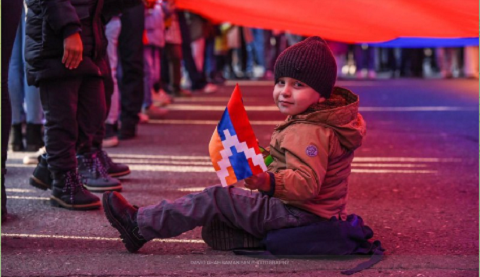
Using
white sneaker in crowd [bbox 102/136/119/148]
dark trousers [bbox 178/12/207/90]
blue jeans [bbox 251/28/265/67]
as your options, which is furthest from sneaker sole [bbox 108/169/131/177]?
blue jeans [bbox 251/28/265/67]

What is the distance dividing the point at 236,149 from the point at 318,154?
1.48ft

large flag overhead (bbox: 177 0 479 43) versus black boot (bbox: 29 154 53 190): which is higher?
large flag overhead (bbox: 177 0 479 43)

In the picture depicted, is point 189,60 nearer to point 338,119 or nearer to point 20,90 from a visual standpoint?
point 20,90

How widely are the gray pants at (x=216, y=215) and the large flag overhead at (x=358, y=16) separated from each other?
1940 mm

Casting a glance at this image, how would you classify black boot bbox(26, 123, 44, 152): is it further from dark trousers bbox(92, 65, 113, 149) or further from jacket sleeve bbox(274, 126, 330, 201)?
jacket sleeve bbox(274, 126, 330, 201)

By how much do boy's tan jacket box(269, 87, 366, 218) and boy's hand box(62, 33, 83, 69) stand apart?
1.27 meters

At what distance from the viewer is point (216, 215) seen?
4039mm

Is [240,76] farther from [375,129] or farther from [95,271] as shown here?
[95,271]

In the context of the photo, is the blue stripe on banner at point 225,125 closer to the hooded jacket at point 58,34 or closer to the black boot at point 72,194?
the hooded jacket at point 58,34

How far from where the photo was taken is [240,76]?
20.5 meters

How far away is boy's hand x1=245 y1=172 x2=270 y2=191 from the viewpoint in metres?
3.71

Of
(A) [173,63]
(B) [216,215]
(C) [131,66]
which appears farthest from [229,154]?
(A) [173,63]

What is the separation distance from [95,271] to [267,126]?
5793 millimetres

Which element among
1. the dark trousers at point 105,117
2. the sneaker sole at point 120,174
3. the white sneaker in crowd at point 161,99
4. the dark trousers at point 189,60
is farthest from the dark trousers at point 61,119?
the dark trousers at point 189,60
